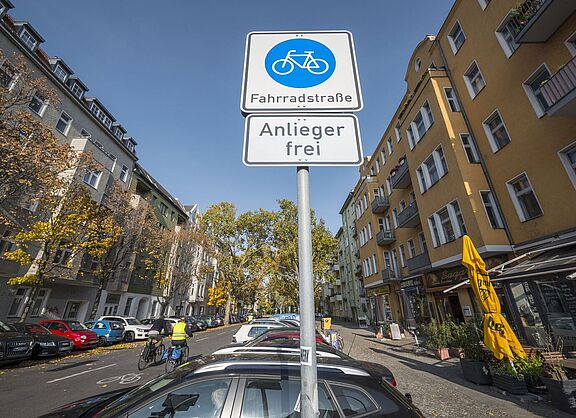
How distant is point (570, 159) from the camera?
9.48 m

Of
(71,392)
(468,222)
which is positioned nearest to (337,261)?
(468,222)

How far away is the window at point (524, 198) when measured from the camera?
10.8 m

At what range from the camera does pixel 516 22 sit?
11.1m

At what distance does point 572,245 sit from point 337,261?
45574mm

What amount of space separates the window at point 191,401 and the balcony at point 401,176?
2001 centimetres

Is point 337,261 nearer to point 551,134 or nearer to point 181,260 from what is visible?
point 181,260

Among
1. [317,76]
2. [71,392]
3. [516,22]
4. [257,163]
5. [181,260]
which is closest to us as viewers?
[257,163]

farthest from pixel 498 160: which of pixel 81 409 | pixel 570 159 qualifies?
pixel 81 409

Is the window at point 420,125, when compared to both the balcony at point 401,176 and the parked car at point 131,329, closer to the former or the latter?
the balcony at point 401,176

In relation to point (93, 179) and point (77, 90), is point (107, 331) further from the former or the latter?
point (77, 90)

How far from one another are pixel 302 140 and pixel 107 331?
2222 cm

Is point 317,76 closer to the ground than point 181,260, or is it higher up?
closer to the ground

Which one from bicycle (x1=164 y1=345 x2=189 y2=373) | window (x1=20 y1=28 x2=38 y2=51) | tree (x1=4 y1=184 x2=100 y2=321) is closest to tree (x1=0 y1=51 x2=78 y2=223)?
tree (x1=4 y1=184 x2=100 y2=321)

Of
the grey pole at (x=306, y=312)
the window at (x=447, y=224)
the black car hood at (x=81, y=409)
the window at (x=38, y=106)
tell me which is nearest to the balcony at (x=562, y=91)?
the window at (x=447, y=224)
